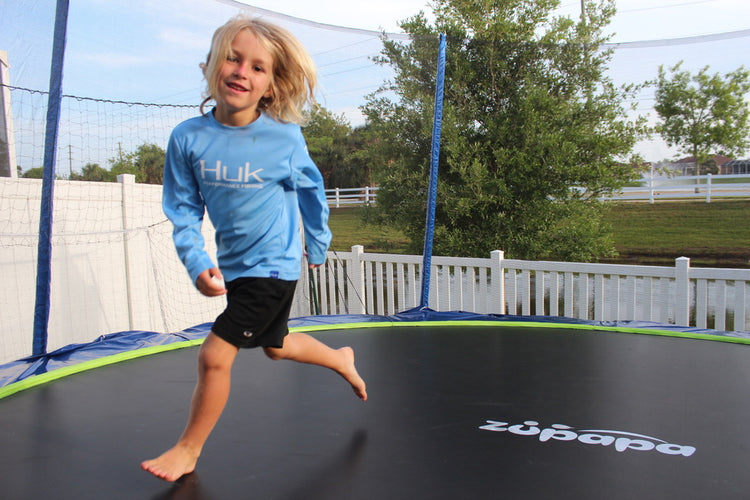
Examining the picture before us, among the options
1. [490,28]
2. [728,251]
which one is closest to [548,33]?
[490,28]

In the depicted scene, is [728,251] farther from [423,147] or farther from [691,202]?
[423,147]

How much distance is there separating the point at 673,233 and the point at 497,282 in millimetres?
5350

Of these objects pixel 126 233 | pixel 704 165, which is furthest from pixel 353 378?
pixel 704 165

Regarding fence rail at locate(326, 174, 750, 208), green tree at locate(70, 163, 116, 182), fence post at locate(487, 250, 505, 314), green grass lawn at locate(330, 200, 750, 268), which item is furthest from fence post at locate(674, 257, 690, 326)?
fence rail at locate(326, 174, 750, 208)

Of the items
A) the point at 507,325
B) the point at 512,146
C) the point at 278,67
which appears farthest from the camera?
the point at 512,146

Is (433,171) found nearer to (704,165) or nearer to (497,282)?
(497,282)

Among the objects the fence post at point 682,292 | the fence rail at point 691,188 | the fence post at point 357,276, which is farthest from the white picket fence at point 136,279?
the fence rail at point 691,188

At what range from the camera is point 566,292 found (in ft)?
10.8

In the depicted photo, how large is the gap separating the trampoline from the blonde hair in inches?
28.3

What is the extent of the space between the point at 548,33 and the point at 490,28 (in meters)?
0.56

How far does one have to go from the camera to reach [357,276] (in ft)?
13.8

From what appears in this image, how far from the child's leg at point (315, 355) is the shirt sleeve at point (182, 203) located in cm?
27

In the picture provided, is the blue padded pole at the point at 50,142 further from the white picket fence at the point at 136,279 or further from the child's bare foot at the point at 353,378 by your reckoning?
the child's bare foot at the point at 353,378

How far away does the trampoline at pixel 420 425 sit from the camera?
106 centimetres
